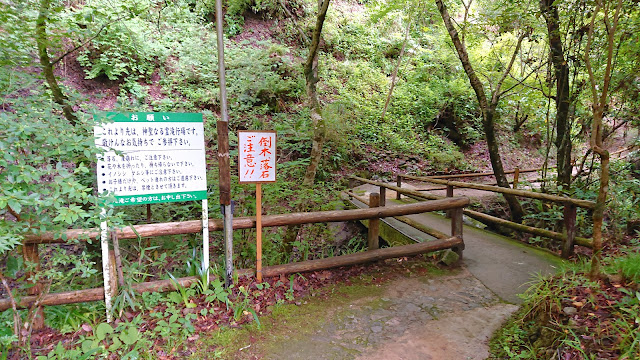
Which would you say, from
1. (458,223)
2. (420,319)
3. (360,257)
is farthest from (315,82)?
(420,319)

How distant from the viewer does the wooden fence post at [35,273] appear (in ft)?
9.10

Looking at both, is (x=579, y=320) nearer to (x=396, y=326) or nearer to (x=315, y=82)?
(x=396, y=326)

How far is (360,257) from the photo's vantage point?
4.12m

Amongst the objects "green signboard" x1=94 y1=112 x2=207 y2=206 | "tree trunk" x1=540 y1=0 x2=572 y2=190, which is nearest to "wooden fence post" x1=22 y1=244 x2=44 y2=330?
"green signboard" x1=94 y1=112 x2=207 y2=206

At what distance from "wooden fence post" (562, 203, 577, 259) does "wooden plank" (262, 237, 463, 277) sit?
1344mm

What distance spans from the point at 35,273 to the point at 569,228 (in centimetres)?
591

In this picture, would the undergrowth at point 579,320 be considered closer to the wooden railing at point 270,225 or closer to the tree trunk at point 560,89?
the wooden railing at point 270,225

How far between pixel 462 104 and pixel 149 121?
1553 centimetres

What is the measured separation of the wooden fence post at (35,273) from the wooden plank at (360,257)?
201cm

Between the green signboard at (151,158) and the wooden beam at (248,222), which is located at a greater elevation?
the green signboard at (151,158)

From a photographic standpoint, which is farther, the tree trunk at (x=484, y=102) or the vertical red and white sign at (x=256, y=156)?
the tree trunk at (x=484, y=102)

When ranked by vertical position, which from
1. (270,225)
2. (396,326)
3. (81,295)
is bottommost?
(396,326)

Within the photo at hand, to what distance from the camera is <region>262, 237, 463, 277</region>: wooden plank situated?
3779mm

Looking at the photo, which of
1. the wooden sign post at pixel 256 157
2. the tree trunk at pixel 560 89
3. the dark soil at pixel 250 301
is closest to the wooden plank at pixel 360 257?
the dark soil at pixel 250 301
